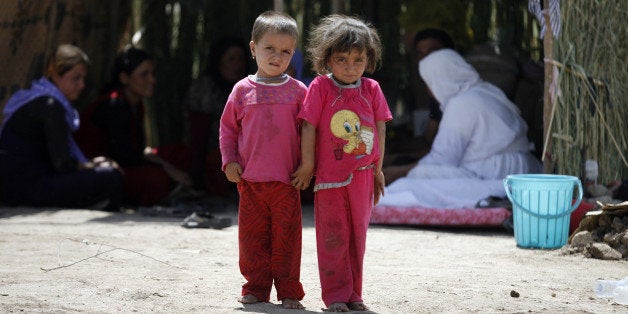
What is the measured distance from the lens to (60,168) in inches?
277

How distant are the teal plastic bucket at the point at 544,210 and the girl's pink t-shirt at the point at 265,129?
2143 millimetres

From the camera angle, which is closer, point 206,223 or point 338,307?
point 338,307

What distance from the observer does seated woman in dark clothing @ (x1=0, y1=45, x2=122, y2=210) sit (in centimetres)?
698

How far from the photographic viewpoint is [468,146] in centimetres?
677

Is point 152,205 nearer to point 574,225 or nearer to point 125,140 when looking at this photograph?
point 125,140

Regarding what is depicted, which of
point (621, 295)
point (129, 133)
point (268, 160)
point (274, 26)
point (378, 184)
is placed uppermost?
point (274, 26)

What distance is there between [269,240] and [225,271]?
2.82 feet

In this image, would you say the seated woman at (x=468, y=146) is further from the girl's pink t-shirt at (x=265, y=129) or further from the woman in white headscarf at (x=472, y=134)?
the girl's pink t-shirt at (x=265, y=129)

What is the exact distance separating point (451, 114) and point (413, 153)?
3.88 feet

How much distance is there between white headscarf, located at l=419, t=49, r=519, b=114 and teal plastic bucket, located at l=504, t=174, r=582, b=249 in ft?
4.84

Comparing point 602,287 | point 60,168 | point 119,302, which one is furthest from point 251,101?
point 60,168

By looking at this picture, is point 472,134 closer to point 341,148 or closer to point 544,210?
point 544,210

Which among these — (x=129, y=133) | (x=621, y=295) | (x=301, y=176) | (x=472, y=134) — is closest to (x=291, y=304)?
(x=301, y=176)

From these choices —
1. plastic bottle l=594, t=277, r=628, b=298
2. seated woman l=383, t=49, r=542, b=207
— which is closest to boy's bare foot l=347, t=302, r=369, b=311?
plastic bottle l=594, t=277, r=628, b=298
